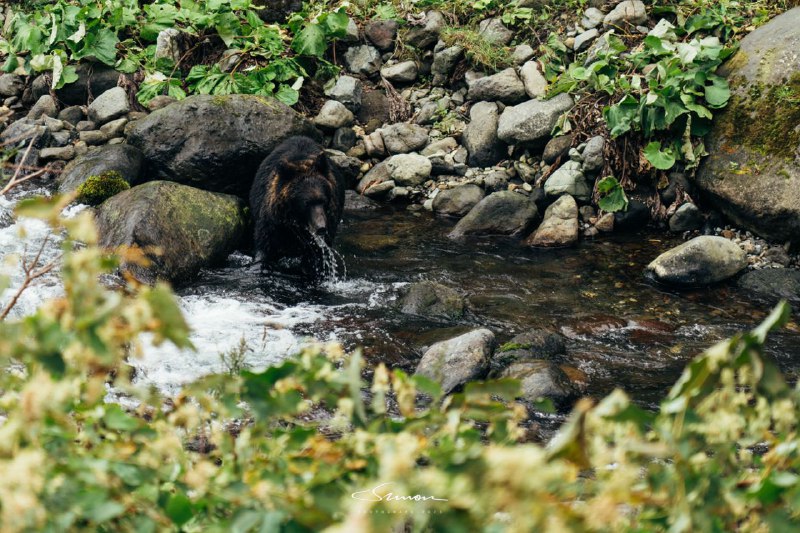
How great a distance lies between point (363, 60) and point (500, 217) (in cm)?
433

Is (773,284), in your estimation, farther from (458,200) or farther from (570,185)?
(458,200)

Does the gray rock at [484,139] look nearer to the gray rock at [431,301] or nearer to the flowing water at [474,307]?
the flowing water at [474,307]

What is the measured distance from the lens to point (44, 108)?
11711 mm

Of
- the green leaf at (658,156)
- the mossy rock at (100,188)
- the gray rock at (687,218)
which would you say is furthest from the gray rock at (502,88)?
the mossy rock at (100,188)

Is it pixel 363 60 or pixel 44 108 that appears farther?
pixel 363 60

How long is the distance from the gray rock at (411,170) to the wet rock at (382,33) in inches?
101

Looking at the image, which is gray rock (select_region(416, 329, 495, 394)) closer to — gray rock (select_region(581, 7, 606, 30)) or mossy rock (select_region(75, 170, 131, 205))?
mossy rock (select_region(75, 170, 131, 205))

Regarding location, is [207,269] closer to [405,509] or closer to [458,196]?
[458,196]

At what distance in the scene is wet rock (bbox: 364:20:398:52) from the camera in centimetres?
1277

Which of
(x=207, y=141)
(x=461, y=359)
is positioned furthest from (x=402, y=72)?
(x=461, y=359)

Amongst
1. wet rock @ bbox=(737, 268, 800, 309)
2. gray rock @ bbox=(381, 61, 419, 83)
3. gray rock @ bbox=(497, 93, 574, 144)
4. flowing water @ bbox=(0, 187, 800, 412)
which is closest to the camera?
flowing water @ bbox=(0, 187, 800, 412)

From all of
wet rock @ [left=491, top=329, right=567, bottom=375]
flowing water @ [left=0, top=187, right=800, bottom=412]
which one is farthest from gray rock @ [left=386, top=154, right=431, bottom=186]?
wet rock @ [left=491, top=329, right=567, bottom=375]

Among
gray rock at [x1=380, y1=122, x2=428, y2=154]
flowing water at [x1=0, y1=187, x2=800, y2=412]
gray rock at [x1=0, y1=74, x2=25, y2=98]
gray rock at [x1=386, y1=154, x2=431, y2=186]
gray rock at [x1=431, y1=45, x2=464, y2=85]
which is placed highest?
gray rock at [x1=431, y1=45, x2=464, y2=85]

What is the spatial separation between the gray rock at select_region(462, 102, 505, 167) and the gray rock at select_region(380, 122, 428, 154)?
68 cm
